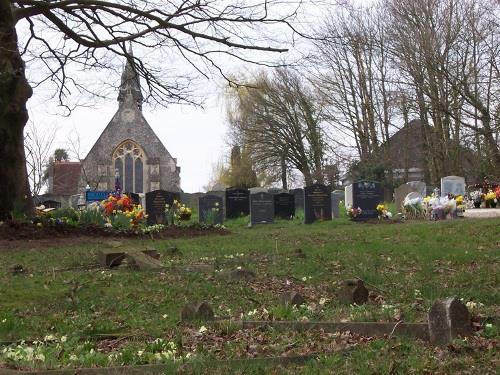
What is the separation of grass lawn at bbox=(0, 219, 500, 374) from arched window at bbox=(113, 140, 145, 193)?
1829 inches

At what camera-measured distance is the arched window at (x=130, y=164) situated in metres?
59.9

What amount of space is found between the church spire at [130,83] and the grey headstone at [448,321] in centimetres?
1496

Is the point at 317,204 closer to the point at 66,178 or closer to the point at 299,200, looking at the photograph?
the point at 299,200

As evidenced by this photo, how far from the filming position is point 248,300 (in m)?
7.04

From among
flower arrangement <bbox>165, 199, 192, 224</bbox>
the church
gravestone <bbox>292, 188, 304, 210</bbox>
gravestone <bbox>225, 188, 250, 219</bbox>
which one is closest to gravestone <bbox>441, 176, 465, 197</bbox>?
gravestone <bbox>292, 188, 304, 210</bbox>

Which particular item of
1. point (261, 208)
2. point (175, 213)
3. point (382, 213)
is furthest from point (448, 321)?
point (261, 208)

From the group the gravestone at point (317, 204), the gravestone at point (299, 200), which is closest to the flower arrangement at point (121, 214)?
the gravestone at point (317, 204)

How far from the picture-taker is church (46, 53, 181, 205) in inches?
2344

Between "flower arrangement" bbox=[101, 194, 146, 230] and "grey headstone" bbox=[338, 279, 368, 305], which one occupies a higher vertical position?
"flower arrangement" bbox=[101, 194, 146, 230]

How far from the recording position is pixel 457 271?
851 cm

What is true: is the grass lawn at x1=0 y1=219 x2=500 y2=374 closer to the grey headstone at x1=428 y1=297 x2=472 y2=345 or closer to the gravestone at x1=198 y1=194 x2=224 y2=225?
the grey headstone at x1=428 y1=297 x2=472 y2=345

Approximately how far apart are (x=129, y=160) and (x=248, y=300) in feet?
180

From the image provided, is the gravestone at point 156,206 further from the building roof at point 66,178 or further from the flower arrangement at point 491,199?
the building roof at point 66,178

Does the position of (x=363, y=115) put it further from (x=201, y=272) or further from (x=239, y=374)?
(x=239, y=374)
